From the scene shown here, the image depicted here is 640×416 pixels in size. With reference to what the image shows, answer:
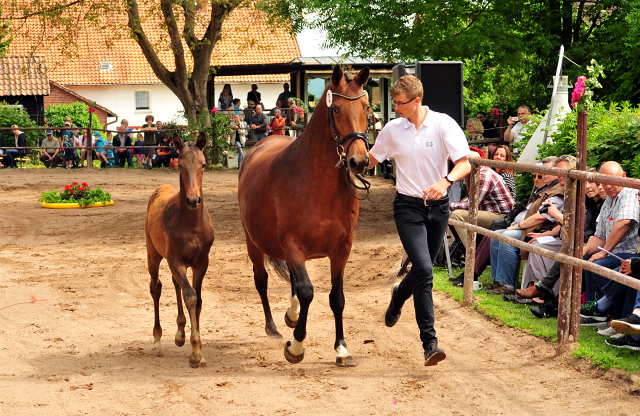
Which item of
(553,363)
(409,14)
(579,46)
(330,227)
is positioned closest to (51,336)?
(330,227)

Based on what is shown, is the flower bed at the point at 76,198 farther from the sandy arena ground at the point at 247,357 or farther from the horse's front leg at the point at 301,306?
the horse's front leg at the point at 301,306

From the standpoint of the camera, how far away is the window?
4784 cm

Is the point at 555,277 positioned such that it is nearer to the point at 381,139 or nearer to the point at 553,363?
the point at 553,363

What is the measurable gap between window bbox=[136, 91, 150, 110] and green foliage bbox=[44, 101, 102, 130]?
8223 mm

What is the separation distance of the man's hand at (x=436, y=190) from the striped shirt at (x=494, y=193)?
3.84 m

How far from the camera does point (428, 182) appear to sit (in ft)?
17.2

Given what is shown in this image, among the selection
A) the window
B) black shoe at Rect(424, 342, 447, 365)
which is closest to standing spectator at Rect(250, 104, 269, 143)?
black shoe at Rect(424, 342, 447, 365)

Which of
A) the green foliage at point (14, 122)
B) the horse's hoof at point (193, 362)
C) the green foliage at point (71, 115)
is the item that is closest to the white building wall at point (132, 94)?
the green foliage at point (71, 115)

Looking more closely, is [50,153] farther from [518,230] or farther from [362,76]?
[362,76]

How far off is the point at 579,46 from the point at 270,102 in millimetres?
34117

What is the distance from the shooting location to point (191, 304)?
19.0 ft

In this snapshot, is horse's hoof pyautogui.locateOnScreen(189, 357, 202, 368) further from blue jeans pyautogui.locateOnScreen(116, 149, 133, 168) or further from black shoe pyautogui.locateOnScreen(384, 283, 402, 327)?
blue jeans pyautogui.locateOnScreen(116, 149, 133, 168)

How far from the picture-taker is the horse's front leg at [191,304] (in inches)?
225

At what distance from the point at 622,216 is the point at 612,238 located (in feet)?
0.66
